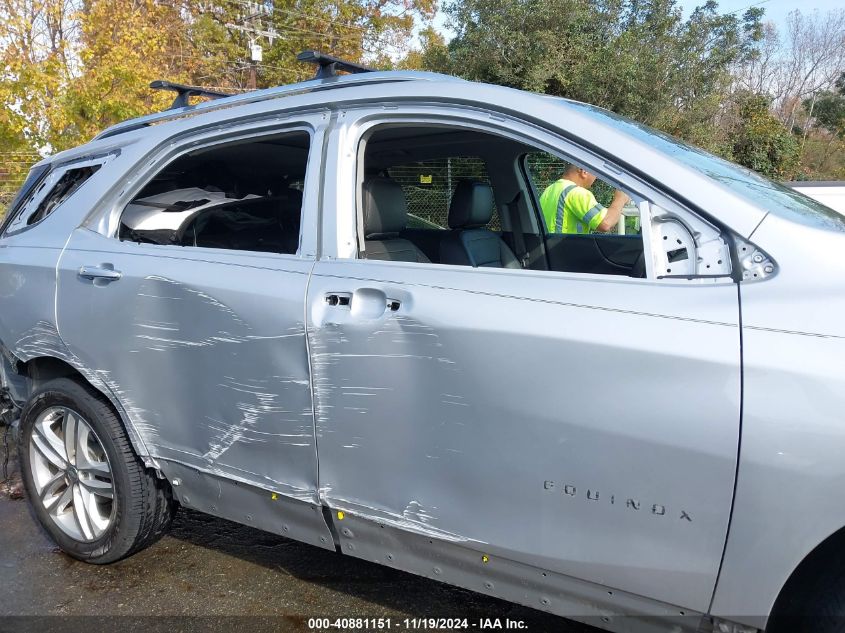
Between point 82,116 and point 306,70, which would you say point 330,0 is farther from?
point 82,116

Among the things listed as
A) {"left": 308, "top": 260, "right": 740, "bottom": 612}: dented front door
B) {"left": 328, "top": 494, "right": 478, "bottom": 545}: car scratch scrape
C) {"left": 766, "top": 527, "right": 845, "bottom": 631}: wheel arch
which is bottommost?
{"left": 328, "top": 494, "right": 478, "bottom": 545}: car scratch scrape

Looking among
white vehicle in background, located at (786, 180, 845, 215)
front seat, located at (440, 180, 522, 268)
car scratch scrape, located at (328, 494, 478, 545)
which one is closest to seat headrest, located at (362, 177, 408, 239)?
front seat, located at (440, 180, 522, 268)

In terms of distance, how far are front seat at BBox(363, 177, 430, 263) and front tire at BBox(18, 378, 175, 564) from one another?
1.31 metres

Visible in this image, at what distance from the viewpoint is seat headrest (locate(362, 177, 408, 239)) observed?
2.65 metres

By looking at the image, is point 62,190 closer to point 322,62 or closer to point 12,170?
point 322,62

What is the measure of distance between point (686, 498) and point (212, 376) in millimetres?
1618

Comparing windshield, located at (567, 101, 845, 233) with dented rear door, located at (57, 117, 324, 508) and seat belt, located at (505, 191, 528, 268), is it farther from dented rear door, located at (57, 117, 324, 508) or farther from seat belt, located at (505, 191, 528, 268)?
seat belt, located at (505, 191, 528, 268)

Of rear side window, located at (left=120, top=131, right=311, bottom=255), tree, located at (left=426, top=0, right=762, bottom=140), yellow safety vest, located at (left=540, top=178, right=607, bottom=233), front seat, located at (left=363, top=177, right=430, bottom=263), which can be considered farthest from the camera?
tree, located at (left=426, top=0, right=762, bottom=140)

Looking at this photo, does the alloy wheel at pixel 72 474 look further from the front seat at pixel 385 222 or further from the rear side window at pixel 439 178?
the rear side window at pixel 439 178

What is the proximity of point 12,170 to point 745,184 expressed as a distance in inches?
544

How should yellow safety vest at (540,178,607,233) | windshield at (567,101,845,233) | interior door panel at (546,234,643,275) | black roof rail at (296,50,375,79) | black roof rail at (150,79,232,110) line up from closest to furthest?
windshield at (567,101,845,233) < black roof rail at (296,50,375,79) < black roof rail at (150,79,232,110) < interior door panel at (546,234,643,275) < yellow safety vest at (540,178,607,233)

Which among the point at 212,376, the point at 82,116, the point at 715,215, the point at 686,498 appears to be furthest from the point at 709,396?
the point at 82,116

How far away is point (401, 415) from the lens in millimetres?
2146

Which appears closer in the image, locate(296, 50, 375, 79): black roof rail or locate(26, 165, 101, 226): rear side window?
locate(296, 50, 375, 79): black roof rail
